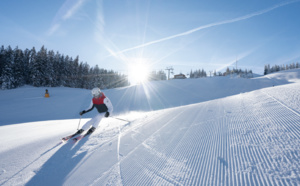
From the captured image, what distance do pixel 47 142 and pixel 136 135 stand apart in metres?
2.67

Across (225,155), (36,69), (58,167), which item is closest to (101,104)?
(58,167)

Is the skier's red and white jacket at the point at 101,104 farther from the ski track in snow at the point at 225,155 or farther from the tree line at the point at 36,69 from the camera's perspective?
the tree line at the point at 36,69

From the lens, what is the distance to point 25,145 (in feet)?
11.9

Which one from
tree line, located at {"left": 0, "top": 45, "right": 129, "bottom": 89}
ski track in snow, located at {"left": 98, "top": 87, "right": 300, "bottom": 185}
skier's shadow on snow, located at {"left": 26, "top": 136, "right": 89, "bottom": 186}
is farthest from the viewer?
tree line, located at {"left": 0, "top": 45, "right": 129, "bottom": 89}

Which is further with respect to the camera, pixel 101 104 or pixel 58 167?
pixel 101 104

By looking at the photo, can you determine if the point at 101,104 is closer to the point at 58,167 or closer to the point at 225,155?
the point at 58,167

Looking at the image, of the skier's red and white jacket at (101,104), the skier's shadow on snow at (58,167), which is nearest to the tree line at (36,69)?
the skier's red and white jacket at (101,104)

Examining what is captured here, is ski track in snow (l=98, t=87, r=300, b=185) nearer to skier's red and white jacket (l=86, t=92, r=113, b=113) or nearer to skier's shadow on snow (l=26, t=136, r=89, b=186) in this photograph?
skier's shadow on snow (l=26, t=136, r=89, b=186)

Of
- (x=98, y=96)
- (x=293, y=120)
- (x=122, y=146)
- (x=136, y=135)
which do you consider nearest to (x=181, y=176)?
(x=122, y=146)

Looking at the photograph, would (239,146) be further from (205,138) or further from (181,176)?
(181,176)

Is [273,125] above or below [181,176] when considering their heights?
above

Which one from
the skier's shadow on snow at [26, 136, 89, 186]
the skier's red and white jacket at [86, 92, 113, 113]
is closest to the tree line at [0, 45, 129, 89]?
the skier's red and white jacket at [86, 92, 113, 113]

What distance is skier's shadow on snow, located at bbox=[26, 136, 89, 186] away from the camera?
224cm

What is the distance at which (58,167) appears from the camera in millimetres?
2643
